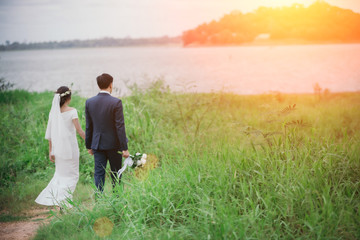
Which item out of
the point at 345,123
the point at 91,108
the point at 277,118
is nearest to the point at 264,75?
the point at 345,123

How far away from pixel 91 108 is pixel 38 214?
2.02 meters

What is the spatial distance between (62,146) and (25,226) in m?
1.26

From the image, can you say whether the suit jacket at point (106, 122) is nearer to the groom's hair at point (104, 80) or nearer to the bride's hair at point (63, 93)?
the groom's hair at point (104, 80)

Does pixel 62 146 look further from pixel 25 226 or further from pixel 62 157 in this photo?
pixel 25 226

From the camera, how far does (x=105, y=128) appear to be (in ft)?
14.4

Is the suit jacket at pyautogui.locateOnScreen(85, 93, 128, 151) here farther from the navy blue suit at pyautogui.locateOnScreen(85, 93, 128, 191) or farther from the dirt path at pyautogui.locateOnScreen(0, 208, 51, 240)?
the dirt path at pyautogui.locateOnScreen(0, 208, 51, 240)

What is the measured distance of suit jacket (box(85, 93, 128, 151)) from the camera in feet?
14.1

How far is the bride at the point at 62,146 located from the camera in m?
4.58

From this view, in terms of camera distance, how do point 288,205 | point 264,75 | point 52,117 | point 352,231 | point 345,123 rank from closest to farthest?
point 352,231 → point 288,205 → point 52,117 → point 345,123 → point 264,75

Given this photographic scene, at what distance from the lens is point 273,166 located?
3881mm

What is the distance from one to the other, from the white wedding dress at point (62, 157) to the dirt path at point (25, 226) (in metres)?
0.30

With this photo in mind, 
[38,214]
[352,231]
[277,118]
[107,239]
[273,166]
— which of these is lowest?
[38,214]

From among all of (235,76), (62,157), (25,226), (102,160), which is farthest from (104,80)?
(235,76)

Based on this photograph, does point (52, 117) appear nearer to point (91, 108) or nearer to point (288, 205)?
point (91, 108)
